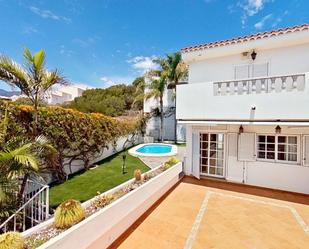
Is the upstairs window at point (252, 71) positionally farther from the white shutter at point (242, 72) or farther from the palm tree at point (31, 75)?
the palm tree at point (31, 75)

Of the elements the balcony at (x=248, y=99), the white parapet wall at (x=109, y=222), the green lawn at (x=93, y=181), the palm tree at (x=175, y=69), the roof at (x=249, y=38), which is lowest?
the green lawn at (x=93, y=181)

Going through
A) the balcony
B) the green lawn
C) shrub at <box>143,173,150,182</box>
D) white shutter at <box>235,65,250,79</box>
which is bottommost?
the green lawn

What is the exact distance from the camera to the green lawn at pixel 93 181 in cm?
1544

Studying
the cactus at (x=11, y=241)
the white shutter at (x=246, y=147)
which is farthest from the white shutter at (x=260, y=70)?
the cactus at (x=11, y=241)

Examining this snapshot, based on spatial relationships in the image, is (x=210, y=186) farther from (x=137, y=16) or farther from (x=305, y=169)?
(x=137, y=16)

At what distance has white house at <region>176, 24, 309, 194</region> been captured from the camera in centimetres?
1300

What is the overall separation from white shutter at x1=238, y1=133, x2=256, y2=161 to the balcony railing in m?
4.03

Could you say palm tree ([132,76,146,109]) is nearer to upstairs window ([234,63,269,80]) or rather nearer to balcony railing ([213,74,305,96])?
upstairs window ([234,63,269,80])

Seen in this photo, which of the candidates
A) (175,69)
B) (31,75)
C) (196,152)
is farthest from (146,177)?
(175,69)

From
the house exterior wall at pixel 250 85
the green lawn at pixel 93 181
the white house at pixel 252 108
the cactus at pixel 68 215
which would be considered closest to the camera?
the cactus at pixel 68 215

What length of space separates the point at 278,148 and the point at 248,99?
5.05 metres

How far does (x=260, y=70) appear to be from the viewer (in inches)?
628

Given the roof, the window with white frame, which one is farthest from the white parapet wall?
the roof

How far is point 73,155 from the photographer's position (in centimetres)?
1998
